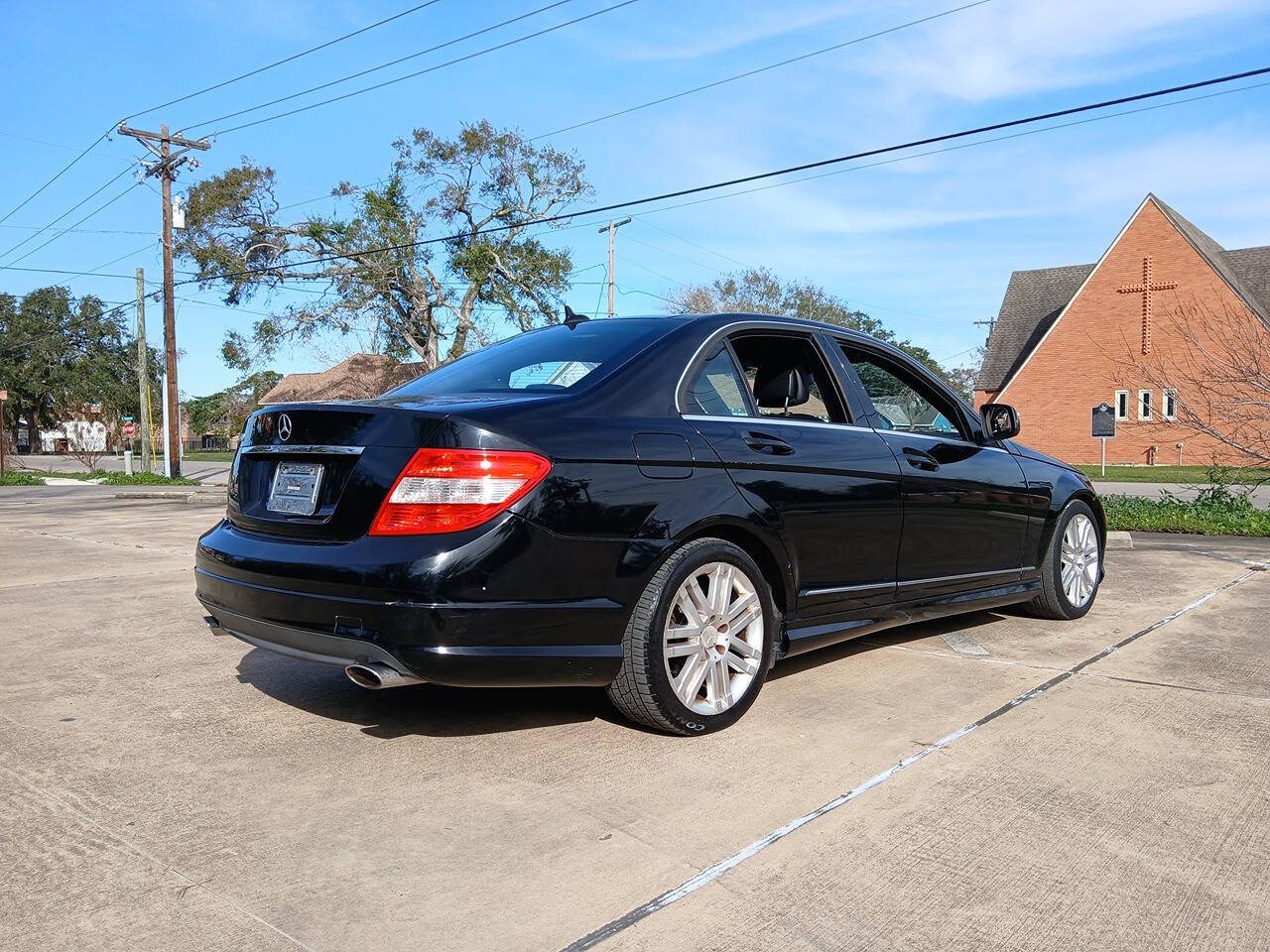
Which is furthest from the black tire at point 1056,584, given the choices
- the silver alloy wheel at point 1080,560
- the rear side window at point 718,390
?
the rear side window at point 718,390

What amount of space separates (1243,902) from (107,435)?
68.2 meters

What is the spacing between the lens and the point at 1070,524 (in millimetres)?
6027

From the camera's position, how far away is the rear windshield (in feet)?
13.0

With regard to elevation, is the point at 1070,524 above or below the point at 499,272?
below

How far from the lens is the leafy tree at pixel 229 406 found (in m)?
72.8

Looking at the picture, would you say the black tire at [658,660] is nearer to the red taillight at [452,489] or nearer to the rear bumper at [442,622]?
the rear bumper at [442,622]

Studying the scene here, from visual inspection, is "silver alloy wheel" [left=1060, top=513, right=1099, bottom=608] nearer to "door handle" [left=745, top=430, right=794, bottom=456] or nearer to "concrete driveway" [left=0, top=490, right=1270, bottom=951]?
"concrete driveway" [left=0, top=490, right=1270, bottom=951]

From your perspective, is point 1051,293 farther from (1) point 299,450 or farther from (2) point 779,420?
(1) point 299,450

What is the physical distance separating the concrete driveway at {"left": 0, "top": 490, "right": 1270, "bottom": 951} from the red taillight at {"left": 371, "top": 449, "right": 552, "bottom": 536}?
843 mm

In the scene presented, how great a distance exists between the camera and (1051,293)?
159 ft

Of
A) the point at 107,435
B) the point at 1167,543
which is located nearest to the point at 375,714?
the point at 1167,543

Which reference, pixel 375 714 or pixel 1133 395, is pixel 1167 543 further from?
pixel 1133 395

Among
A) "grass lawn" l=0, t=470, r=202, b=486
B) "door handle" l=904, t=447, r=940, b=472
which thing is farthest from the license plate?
"grass lawn" l=0, t=470, r=202, b=486

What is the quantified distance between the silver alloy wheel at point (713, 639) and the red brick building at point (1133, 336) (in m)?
38.9
